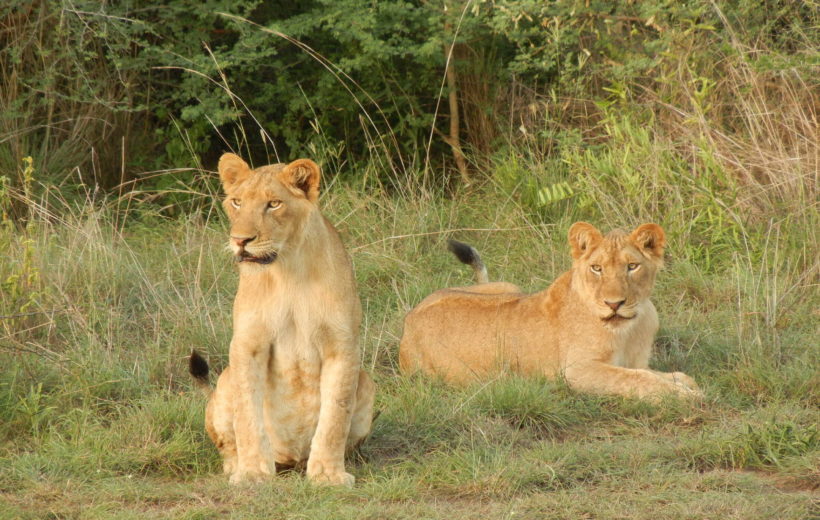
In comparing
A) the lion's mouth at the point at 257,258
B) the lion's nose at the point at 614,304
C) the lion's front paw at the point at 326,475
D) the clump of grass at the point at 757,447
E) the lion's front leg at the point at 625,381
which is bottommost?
the lion's front paw at the point at 326,475

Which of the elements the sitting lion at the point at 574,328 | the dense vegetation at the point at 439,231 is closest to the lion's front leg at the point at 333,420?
the dense vegetation at the point at 439,231

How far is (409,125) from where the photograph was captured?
32.3 ft

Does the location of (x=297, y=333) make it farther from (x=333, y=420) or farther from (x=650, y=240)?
(x=650, y=240)

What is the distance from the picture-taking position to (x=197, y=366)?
15.3 feet

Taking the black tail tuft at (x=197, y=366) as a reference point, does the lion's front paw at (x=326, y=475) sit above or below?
below

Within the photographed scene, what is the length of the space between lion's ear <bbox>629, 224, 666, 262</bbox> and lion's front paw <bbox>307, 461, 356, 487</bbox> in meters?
2.00

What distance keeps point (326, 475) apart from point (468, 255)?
2525 mm

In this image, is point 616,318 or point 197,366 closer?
point 197,366

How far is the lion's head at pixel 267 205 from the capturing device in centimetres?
388

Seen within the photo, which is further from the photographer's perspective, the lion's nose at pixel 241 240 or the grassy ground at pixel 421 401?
the grassy ground at pixel 421 401

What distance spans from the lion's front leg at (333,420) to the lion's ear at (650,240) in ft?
6.00

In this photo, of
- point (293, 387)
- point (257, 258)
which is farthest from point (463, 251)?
point (257, 258)

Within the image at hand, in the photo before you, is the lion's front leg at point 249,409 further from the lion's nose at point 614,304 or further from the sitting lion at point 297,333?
the lion's nose at point 614,304

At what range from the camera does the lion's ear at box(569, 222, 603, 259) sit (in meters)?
5.49
